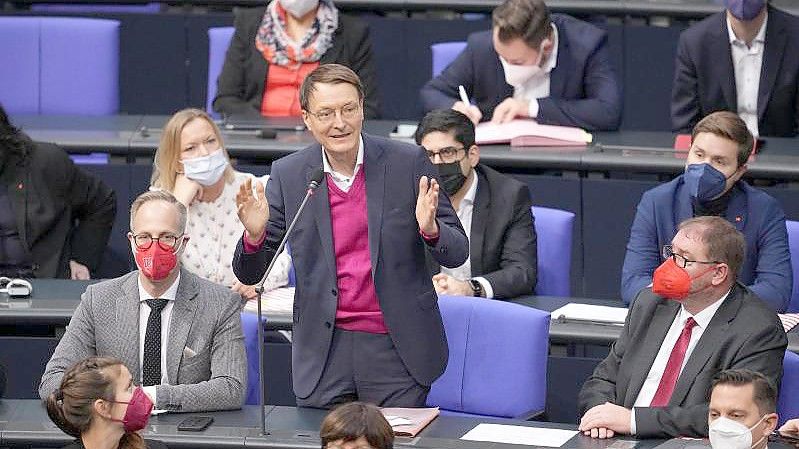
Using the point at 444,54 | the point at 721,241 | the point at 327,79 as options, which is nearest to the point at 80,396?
the point at 327,79

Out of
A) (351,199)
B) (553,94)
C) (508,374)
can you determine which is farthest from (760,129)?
(351,199)

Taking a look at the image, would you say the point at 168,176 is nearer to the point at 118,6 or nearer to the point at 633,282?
the point at 633,282

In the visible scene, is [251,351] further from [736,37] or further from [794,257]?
[736,37]

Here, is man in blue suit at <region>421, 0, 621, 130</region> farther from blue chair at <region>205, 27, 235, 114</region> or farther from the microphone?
the microphone

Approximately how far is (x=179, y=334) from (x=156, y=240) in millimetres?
258

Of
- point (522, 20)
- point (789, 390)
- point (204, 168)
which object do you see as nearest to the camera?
point (789, 390)

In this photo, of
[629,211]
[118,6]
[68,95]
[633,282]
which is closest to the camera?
[633,282]

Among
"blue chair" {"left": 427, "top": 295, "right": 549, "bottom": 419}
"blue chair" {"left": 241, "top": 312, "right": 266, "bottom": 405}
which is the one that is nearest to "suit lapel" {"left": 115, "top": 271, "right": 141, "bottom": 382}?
"blue chair" {"left": 241, "top": 312, "right": 266, "bottom": 405}

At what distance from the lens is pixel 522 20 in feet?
19.1

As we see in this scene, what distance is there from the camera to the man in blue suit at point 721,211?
4742 millimetres

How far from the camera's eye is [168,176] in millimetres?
5168

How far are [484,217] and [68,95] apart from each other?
244 cm

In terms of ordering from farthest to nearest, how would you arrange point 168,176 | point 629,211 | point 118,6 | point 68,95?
point 118,6 → point 68,95 → point 629,211 → point 168,176

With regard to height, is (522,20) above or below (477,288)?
above
